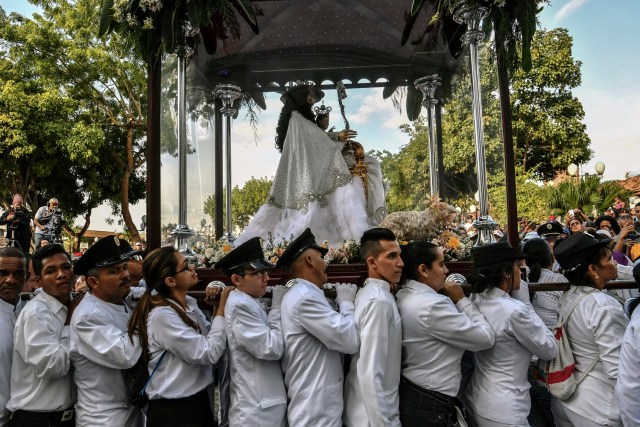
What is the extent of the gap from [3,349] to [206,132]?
529 cm

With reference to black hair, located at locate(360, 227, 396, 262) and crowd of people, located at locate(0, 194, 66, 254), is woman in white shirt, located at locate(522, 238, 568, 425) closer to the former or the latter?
black hair, located at locate(360, 227, 396, 262)

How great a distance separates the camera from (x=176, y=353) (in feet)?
9.94

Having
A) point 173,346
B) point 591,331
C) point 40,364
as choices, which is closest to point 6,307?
point 40,364

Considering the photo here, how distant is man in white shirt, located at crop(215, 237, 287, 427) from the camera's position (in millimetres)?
3068

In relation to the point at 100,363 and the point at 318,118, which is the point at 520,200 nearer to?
the point at 318,118

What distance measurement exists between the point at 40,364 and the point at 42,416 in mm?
357

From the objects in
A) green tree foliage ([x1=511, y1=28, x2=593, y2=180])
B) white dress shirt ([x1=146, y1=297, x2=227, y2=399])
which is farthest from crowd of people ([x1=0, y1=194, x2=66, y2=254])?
green tree foliage ([x1=511, y1=28, x2=593, y2=180])

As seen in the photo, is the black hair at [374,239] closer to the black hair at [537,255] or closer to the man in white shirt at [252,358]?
the man in white shirt at [252,358]

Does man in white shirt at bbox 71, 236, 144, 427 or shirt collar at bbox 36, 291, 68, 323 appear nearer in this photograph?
man in white shirt at bbox 71, 236, 144, 427

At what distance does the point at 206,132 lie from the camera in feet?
26.6

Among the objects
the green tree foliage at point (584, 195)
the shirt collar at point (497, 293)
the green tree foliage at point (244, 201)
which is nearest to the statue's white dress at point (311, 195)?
the green tree foliage at point (244, 201)

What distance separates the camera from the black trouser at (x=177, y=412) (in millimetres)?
3018

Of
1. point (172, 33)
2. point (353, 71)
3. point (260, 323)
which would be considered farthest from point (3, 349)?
point (353, 71)

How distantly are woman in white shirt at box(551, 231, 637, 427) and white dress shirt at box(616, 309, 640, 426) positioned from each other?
0.48 ft
